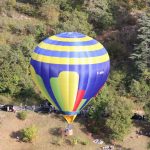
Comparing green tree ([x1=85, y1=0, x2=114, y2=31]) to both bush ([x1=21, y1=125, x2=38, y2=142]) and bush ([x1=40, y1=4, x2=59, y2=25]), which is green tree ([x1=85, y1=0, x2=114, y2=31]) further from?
bush ([x1=21, y1=125, x2=38, y2=142])

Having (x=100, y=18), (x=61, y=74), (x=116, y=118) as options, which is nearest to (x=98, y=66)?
(x=61, y=74)

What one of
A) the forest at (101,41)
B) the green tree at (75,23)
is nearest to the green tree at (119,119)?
the forest at (101,41)

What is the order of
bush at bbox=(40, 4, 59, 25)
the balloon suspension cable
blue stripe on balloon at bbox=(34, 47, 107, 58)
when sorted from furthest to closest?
bush at bbox=(40, 4, 59, 25), the balloon suspension cable, blue stripe on balloon at bbox=(34, 47, 107, 58)

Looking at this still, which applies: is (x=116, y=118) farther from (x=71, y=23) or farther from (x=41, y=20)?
(x=41, y=20)

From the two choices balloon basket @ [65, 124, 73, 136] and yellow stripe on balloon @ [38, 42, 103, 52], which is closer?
yellow stripe on balloon @ [38, 42, 103, 52]

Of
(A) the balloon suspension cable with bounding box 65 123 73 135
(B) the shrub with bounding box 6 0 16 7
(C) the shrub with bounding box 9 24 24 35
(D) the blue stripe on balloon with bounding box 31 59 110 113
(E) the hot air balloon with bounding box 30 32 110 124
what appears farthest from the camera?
(B) the shrub with bounding box 6 0 16 7

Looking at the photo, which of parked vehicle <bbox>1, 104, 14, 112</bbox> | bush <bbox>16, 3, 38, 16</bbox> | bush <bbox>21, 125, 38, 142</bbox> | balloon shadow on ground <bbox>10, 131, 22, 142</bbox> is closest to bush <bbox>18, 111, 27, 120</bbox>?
parked vehicle <bbox>1, 104, 14, 112</bbox>

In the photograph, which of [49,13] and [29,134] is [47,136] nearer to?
[29,134]
